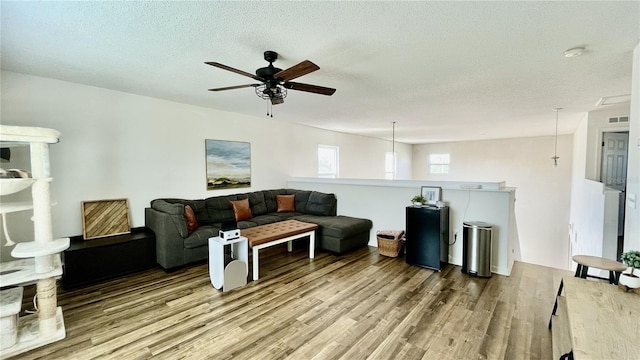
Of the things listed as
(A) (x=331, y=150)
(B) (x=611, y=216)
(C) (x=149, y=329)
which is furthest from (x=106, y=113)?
(B) (x=611, y=216)

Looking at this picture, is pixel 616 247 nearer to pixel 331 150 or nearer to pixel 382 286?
pixel 382 286

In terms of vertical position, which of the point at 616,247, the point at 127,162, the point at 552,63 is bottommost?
the point at 616,247

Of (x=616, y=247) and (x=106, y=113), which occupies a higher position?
(x=106, y=113)

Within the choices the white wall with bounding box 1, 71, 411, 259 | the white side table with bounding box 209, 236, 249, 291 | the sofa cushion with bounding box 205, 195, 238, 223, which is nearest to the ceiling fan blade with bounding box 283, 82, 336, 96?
the white side table with bounding box 209, 236, 249, 291

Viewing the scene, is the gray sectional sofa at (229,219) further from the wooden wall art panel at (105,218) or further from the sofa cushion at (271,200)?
the wooden wall art panel at (105,218)

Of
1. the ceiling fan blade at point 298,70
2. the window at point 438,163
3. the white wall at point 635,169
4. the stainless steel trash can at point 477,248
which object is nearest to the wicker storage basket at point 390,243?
the stainless steel trash can at point 477,248

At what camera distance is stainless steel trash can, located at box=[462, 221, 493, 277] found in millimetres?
3598

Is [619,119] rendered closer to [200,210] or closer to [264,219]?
[264,219]

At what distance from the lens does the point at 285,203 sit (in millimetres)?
5570

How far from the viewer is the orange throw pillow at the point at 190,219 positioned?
394 cm

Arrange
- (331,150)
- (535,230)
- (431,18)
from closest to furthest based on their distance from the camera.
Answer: (431,18)
(331,150)
(535,230)

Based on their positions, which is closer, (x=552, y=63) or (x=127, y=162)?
(x=552, y=63)

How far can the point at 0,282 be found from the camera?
84.0 inches

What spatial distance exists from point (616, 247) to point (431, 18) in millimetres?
4561
